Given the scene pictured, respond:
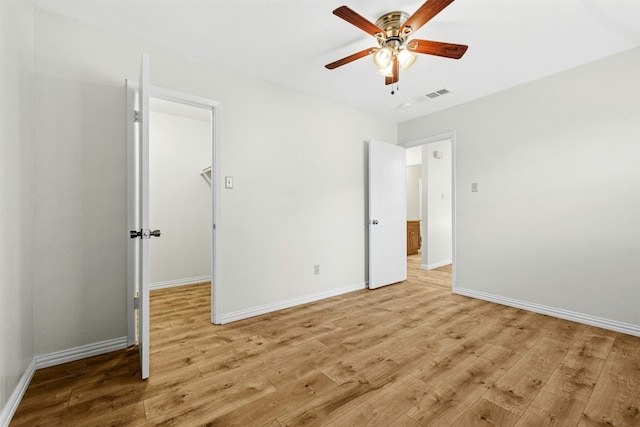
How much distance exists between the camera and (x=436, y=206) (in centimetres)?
545

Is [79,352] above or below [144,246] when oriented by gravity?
below

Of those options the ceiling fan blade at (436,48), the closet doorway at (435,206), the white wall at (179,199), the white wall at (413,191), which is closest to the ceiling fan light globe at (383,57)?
the ceiling fan blade at (436,48)

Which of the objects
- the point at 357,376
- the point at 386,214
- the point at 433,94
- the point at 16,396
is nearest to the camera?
the point at 16,396

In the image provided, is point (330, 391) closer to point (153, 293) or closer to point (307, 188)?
point (307, 188)

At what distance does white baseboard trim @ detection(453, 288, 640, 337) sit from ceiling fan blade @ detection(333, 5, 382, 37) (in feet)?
9.93

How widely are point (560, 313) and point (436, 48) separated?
2.75 m

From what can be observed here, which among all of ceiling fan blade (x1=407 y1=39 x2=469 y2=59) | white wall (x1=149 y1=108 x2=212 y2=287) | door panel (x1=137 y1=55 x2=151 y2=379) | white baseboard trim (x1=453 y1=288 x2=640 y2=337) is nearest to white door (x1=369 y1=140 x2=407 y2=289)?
white baseboard trim (x1=453 y1=288 x2=640 y2=337)

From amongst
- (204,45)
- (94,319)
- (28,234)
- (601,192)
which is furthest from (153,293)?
(601,192)

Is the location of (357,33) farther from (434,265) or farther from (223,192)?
(434,265)

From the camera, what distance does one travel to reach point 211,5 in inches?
75.2

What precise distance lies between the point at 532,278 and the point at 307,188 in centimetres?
258

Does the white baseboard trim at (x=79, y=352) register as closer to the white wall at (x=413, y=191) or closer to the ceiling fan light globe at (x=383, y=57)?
the ceiling fan light globe at (x=383, y=57)

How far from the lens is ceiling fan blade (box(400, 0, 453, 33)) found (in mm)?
1515

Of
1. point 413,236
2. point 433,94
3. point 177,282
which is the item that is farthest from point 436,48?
point 413,236
